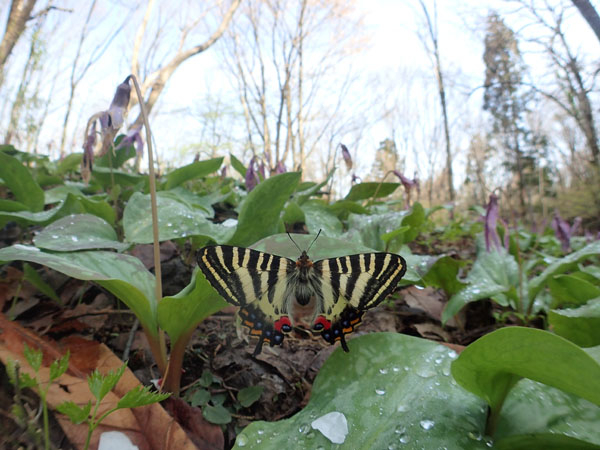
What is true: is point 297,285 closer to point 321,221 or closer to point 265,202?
point 265,202

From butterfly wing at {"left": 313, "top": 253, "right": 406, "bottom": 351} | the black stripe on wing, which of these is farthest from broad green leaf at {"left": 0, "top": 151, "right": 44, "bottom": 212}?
butterfly wing at {"left": 313, "top": 253, "right": 406, "bottom": 351}

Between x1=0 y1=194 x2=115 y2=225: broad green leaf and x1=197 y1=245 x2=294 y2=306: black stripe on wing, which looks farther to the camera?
x1=0 y1=194 x2=115 y2=225: broad green leaf

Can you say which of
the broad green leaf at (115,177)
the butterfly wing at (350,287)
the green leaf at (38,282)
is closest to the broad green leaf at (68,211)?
the green leaf at (38,282)

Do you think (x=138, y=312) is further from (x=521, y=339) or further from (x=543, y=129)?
(x=543, y=129)

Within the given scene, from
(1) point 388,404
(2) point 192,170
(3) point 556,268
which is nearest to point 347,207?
(2) point 192,170

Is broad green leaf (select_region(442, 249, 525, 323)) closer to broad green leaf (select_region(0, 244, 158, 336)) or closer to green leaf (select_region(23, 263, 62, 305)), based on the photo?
broad green leaf (select_region(0, 244, 158, 336))

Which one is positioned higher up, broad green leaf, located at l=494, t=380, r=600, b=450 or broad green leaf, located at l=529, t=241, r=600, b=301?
broad green leaf, located at l=529, t=241, r=600, b=301
